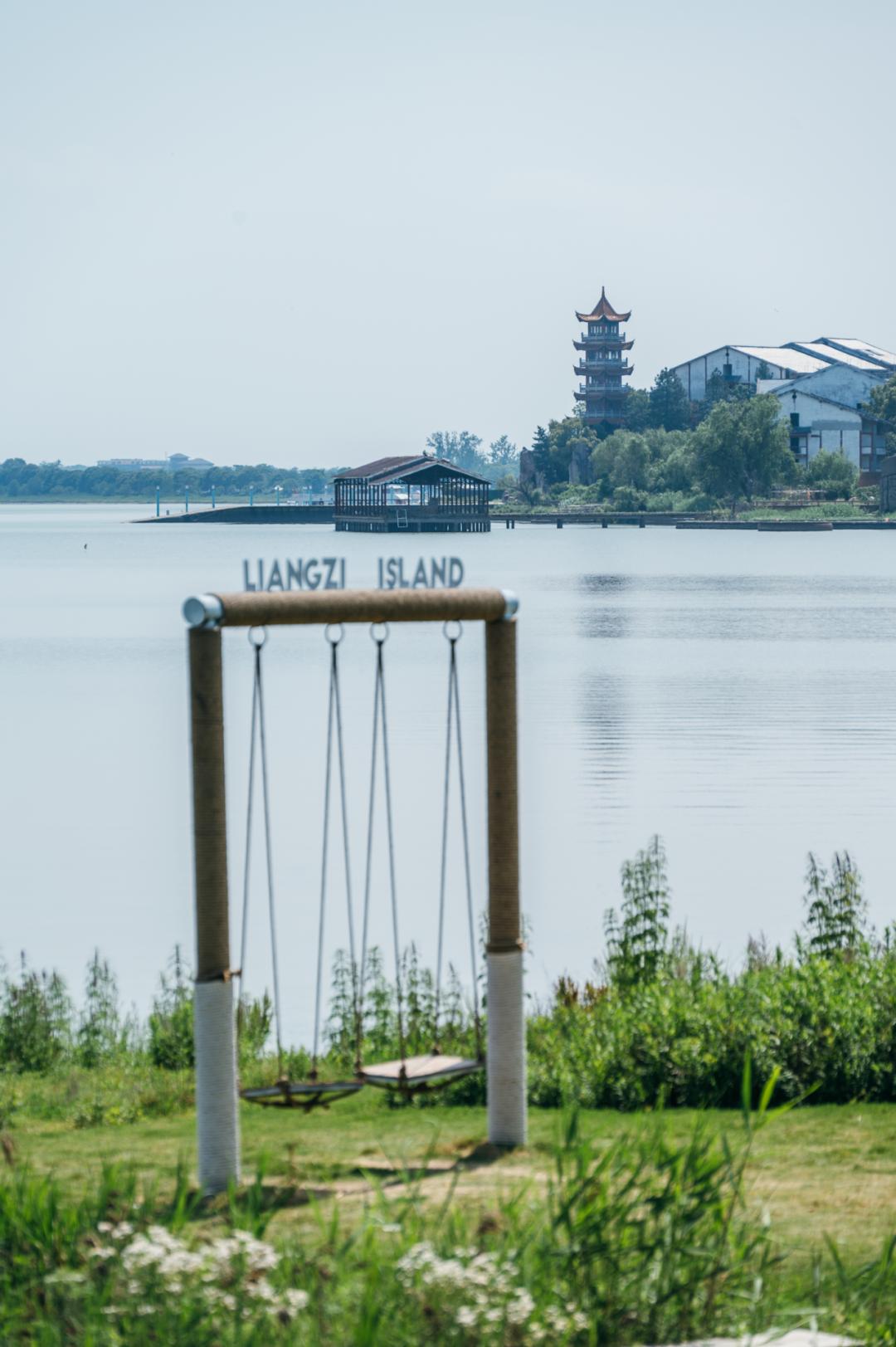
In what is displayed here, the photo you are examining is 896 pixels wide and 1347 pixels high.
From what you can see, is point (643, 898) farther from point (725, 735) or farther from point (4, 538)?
point (4, 538)

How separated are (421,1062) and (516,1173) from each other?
727 mm

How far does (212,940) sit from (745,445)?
103320mm

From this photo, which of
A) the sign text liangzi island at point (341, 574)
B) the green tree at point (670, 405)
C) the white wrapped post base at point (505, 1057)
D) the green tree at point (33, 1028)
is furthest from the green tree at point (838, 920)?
the green tree at point (670, 405)

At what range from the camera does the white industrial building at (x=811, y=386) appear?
113812mm

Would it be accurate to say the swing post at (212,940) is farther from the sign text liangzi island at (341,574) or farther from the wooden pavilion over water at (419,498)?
the wooden pavilion over water at (419,498)

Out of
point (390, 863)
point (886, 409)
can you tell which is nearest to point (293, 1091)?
point (390, 863)

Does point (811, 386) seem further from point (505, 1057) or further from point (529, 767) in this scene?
point (505, 1057)

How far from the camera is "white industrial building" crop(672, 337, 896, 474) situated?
373 feet

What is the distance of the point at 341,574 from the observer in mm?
7547

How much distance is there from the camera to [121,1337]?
15.0 feet

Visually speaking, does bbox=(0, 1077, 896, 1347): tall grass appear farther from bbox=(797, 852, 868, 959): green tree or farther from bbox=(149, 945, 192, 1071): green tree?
bbox=(797, 852, 868, 959): green tree

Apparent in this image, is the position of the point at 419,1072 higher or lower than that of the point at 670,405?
lower

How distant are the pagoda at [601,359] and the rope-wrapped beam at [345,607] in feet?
432

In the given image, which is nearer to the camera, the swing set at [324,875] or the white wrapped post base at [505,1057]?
the swing set at [324,875]
